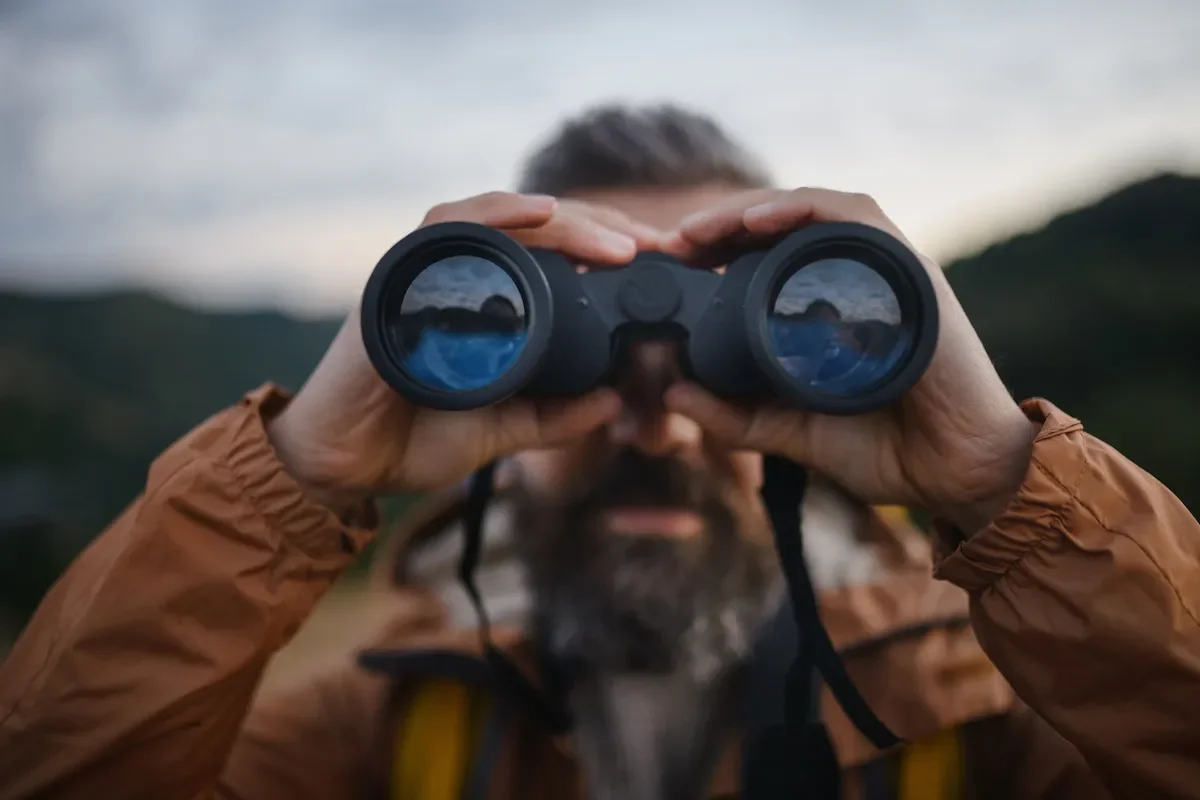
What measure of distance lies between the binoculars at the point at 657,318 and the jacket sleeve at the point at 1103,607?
0.21 metres

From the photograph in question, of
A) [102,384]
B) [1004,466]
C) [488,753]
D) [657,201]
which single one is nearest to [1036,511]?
[1004,466]

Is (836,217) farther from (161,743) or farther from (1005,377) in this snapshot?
(161,743)

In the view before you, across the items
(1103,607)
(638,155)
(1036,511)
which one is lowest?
(1103,607)

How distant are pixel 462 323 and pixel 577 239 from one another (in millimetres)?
199

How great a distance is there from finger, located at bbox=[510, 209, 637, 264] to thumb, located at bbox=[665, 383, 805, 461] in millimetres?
210

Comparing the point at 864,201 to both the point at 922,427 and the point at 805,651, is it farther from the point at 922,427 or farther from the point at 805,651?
the point at 805,651

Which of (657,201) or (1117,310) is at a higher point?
(657,201)

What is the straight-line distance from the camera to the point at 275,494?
3.47 ft

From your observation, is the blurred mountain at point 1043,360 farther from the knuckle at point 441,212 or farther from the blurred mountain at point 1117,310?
the knuckle at point 441,212

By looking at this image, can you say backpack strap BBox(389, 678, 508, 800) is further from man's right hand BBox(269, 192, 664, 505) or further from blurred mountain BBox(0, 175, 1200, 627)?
blurred mountain BBox(0, 175, 1200, 627)

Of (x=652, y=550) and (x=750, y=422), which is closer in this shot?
(x=750, y=422)

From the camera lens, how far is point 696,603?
1.48 meters

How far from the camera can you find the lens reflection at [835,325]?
101 centimetres

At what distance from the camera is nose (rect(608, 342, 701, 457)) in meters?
1.31
